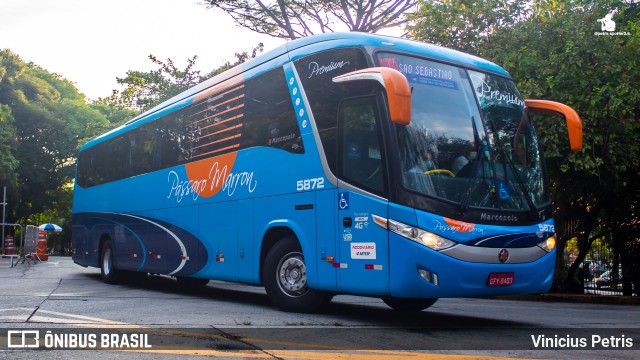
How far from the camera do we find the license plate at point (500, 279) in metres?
7.89

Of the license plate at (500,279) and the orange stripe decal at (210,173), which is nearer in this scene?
the license plate at (500,279)

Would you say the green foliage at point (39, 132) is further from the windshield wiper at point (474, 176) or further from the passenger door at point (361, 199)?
the windshield wiper at point (474, 176)

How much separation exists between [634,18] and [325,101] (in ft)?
34.2

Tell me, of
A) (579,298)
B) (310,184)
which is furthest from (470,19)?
(310,184)

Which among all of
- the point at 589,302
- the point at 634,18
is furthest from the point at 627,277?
the point at 634,18

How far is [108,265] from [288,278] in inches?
Answer: 323

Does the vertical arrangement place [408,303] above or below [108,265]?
below

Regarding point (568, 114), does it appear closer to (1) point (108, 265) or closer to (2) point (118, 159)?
(2) point (118, 159)

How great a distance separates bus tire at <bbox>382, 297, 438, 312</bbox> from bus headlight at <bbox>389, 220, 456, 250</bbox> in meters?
2.46

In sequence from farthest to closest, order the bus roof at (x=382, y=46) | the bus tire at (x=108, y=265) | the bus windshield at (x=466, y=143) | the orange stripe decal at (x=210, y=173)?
the bus tire at (x=108, y=265), the orange stripe decal at (x=210, y=173), the bus roof at (x=382, y=46), the bus windshield at (x=466, y=143)

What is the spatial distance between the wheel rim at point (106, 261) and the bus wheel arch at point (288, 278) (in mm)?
7530

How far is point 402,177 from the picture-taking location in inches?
304

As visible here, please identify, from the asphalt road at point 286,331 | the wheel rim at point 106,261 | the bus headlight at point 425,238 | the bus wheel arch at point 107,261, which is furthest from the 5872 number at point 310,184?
the wheel rim at point 106,261

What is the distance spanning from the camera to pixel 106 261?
16.5 m
